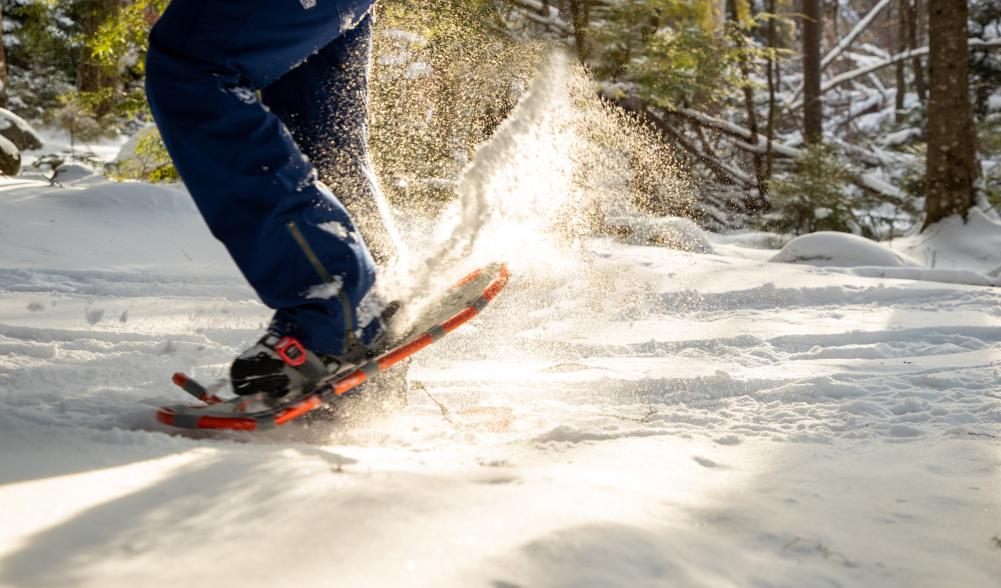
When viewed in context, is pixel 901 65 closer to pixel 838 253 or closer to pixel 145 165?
pixel 838 253

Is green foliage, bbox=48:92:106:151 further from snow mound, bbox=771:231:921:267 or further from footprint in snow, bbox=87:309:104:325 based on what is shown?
footprint in snow, bbox=87:309:104:325

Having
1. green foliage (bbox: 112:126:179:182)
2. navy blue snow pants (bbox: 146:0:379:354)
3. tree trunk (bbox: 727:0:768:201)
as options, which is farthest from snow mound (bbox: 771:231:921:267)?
green foliage (bbox: 112:126:179:182)

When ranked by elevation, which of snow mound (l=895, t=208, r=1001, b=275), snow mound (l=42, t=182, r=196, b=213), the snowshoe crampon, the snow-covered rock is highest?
the snow-covered rock

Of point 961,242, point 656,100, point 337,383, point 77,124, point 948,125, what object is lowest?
point 961,242

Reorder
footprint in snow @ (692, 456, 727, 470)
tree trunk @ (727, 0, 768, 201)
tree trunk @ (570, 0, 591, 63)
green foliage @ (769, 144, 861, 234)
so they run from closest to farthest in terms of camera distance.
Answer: footprint in snow @ (692, 456, 727, 470)
green foliage @ (769, 144, 861, 234)
tree trunk @ (570, 0, 591, 63)
tree trunk @ (727, 0, 768, 201)

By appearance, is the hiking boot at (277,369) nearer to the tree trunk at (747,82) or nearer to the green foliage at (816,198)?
the tree trunk at (747,82)

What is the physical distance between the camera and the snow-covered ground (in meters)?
0.93

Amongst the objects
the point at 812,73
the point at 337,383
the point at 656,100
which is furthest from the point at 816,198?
the point at 337,383

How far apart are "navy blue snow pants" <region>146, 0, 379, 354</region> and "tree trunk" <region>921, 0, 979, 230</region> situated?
298 inches

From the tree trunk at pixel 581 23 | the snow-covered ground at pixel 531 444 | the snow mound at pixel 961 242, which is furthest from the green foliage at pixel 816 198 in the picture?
the snow-covered ground at pixel 531 444

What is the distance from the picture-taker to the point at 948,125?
7789 mm

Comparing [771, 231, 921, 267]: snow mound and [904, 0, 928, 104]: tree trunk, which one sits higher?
[904, 0, 928, 104]: tree trunk

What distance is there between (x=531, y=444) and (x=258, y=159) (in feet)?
2.62

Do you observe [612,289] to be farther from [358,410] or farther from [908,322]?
[358,410]
